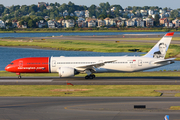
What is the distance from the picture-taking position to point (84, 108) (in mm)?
31688

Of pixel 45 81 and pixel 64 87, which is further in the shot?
pixel 45 81

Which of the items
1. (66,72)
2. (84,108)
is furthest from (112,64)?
(84,108)

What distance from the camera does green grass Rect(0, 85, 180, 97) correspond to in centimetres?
4034

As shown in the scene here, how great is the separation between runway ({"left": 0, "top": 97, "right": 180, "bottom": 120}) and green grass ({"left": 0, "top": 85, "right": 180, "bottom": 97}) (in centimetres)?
297

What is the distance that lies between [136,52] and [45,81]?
71878 mm

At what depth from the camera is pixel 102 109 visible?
31250mm

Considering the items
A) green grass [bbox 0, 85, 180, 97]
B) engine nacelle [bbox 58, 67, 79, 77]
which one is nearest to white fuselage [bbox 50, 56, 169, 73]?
engine nacelle [bbox 58, 67, 79, 77]

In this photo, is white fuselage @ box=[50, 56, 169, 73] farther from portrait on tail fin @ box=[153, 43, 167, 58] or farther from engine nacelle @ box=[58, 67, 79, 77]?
portrait on tail fin @ box=[153, 43, 167, 58]

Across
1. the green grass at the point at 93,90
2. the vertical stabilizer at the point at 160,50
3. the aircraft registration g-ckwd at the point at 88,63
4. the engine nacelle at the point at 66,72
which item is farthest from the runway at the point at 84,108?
the vertical stabilizer at the point at 160,50

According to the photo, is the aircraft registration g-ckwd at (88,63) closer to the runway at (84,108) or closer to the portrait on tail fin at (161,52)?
the portrait on tail fin at (161,52)

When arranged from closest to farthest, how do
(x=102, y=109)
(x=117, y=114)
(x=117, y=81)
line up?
(x=117, y=114) < (x=102, y=109) < (x=117, y=81)

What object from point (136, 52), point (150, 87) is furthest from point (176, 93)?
point (136, 52)

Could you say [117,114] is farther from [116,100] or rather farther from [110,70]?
[110,70]

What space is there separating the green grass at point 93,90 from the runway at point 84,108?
117 inches
